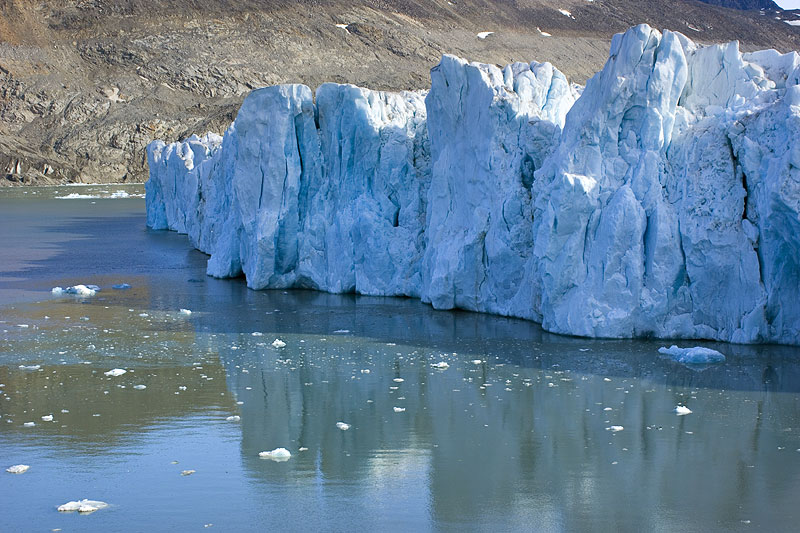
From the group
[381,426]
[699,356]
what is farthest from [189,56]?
[381,426]

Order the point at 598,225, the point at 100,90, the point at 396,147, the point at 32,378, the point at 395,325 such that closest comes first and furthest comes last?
1. the point at 32,378
2. the point at 598,225
3. the point at 395,325
4. the point at 396,147
5. the point at 100,90

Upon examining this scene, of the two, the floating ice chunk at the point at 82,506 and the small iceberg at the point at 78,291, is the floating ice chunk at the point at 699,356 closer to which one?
the floating ice chunk at the point at 82,506

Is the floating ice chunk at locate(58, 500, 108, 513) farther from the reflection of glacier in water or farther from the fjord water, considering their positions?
the reflection of glacier in water

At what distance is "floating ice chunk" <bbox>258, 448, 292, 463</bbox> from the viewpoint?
23.3ft

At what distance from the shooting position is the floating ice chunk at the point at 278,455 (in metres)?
7.11

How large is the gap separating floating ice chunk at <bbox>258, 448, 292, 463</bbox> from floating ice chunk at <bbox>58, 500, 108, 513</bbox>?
4.43ft

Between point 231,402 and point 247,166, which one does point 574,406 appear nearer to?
point 231,402

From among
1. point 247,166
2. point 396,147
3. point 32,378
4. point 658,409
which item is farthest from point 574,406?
point 247,166

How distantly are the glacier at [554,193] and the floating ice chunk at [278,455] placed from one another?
4.94 m

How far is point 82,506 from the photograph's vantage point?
609cm

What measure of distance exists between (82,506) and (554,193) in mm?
6991

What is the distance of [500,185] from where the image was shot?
41.8ft

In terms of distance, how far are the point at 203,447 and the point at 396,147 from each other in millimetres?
8404

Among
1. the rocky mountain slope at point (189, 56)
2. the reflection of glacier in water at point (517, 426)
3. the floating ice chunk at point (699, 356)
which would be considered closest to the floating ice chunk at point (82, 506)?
the reflection of glacier in water at point (517, 426)
